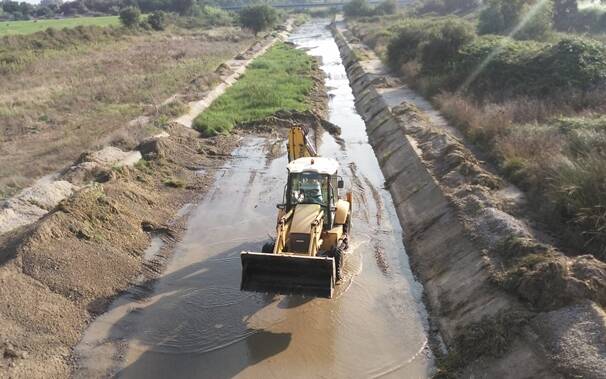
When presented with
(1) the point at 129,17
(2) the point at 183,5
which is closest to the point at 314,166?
(1) the point at 129,17

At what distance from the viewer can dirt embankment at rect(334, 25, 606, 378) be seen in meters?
7.48

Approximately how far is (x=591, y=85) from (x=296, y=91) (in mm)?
15746

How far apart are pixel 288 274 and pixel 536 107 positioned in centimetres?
1329

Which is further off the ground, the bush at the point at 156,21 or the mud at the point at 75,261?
the bush at the point at 156,21

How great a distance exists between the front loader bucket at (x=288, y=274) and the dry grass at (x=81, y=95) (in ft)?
30.5

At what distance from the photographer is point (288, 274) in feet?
29.8

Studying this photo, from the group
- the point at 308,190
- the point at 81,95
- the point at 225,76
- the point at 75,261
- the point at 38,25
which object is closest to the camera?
the point at 308,190

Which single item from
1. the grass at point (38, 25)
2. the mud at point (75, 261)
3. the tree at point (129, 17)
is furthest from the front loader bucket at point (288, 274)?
the tree at point (129, 17)

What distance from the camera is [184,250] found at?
1320cm

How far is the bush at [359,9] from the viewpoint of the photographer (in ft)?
344

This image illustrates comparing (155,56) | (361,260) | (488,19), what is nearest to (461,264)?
(361,260)

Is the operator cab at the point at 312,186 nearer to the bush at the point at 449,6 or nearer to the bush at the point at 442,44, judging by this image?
the bush at the point at 442,44

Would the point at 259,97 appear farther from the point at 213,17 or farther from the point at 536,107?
the point at 213,17

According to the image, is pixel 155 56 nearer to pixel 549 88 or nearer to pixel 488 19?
pixel 488 19
